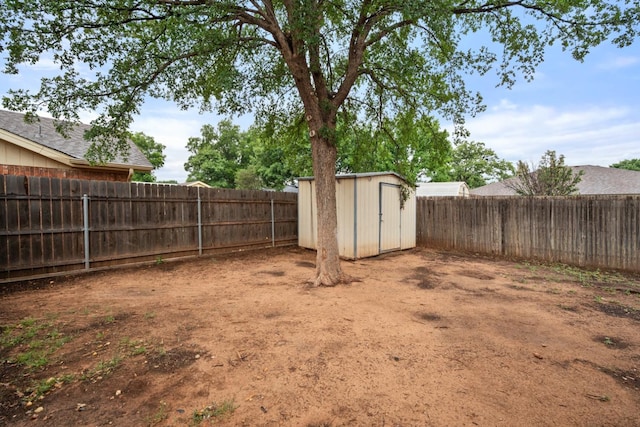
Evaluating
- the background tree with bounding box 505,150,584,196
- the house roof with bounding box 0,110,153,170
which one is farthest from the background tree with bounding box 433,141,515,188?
the house roof with bounding box 0,110,153,170

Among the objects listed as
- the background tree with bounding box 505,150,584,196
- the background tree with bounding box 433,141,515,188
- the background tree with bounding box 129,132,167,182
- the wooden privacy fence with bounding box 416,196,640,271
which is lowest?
the wooden privacy fence with bounding box 416,196,640,271

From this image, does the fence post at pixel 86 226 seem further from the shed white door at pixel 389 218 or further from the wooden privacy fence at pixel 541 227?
the wooden privacy fence at pixel 541 227

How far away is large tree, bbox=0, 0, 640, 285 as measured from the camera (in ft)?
15.0

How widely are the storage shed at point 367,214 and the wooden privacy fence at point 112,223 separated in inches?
52.7

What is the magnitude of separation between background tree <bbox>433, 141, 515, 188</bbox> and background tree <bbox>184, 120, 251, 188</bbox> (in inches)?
934

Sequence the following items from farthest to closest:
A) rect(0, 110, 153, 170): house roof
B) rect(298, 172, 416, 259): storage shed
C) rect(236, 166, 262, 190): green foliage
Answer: rect(236, 166, 262, 190): green foliage < rect(298, 172, 416, 259): storage shed < rect(0, 110, 153, 170): house roof

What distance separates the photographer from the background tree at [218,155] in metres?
33.1

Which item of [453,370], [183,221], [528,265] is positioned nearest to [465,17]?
[528,265]

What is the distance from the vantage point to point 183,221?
24.9 ft

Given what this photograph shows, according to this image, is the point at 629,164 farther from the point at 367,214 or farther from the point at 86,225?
the point at 86,225

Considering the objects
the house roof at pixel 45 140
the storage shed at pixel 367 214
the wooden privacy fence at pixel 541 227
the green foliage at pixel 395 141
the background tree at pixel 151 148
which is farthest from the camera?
the background tree at pixel 151 148

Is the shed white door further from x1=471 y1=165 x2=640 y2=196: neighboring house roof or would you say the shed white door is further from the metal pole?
x1=471 y1=165 x2=640 y2=196: neighboring house roof

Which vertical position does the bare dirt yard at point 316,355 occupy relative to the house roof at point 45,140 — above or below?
below

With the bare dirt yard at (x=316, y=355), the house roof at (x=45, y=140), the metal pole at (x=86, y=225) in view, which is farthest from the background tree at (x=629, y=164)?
the metal pole at (x=86, y=225)
